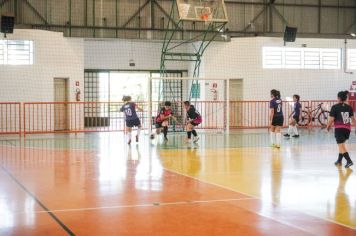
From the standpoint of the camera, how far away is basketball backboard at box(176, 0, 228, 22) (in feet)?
74.6

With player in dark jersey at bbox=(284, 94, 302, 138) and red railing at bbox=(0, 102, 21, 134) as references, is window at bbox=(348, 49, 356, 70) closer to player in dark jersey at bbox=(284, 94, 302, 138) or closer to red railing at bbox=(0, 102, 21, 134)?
player in dark jersey at bbox=(284, 94, 302, 138)

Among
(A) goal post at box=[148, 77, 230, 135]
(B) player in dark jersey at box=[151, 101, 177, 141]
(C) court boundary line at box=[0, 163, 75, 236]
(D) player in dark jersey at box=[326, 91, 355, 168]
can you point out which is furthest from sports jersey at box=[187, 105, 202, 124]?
(C) court boundary line at box=[0, 163, 75, 236]

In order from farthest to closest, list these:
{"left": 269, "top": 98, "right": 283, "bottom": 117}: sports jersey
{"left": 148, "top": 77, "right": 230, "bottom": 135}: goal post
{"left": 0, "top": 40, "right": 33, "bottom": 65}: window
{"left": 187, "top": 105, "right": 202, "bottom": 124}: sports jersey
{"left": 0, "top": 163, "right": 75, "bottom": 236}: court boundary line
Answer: {"left": 148, "top": 77, "right": 230, "bottom": 135}: goal post
{"left": 0, "top": 40, "right": 33, "bottom": 65}: window
{"left": 187, "top": 105, "right": 202, "bottom": 124}: sports jersey
{"left": 269, "top": 98, "right": 283, "bottom": 117}: sports jersey
{"left": 0, "top": 163, "right": 75, "bottom": 236}: court boundary line

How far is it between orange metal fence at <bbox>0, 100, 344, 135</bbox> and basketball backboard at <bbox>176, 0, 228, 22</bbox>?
3954 millimetres

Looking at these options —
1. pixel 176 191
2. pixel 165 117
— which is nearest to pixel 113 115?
pixel 165 117

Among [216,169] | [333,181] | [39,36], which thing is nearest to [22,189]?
[216,169]

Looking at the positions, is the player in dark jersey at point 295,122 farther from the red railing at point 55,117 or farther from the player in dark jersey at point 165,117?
the red railing at point 55,117

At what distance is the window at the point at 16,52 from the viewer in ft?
82.9

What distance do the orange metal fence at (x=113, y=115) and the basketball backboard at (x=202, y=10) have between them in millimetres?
3954

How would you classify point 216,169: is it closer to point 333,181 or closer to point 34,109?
point 333,181

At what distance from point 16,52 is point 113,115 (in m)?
8.01

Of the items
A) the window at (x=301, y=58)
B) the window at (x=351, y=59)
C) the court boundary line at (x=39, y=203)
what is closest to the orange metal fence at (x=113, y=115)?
the window at (x=301, y=58)

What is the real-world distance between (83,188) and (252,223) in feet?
12.9

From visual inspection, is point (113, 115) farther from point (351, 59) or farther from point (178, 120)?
point (351, 59)
